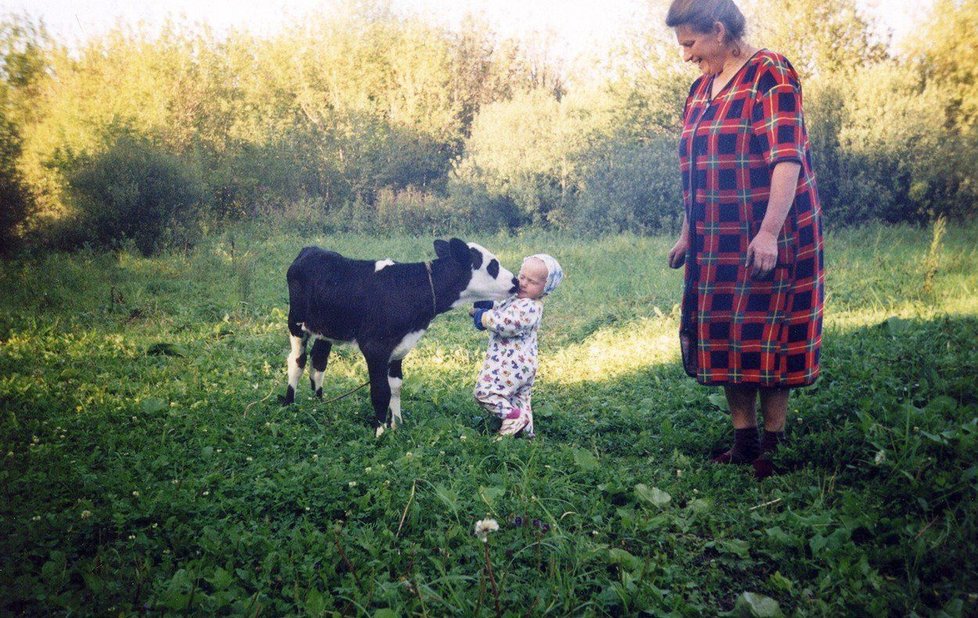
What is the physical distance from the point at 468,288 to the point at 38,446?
3011mm

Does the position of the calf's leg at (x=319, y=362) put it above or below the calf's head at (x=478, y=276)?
below

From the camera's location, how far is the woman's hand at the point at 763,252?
336 centimetres

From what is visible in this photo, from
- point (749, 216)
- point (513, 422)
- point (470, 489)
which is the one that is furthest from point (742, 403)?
point (470, 489)

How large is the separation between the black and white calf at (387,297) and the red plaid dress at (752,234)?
171 cm

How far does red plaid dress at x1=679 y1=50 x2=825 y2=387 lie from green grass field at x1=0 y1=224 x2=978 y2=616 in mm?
647

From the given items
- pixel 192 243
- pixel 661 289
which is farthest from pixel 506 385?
pixel 192 243

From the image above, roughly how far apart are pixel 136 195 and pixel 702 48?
11.8 meters

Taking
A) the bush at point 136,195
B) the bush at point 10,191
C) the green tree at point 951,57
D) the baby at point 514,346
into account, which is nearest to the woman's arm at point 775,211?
the baby at point 514,346

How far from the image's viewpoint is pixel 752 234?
3.61 m

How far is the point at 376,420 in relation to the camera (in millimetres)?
4828

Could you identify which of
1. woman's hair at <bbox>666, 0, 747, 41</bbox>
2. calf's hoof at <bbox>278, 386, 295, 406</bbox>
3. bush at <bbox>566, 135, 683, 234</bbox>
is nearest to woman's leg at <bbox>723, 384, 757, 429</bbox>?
woman's hair at <bbox>666, 0, 747, 41</bbox>

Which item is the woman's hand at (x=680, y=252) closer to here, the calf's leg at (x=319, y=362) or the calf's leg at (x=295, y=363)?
the calf's leg at (x=319, y=362)

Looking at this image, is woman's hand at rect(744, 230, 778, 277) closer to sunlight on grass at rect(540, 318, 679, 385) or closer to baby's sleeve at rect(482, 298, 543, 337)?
baby's sleeve at rect(482, 298, 543, 337)

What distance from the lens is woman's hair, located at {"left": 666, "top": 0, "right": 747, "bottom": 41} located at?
11.6 ft
